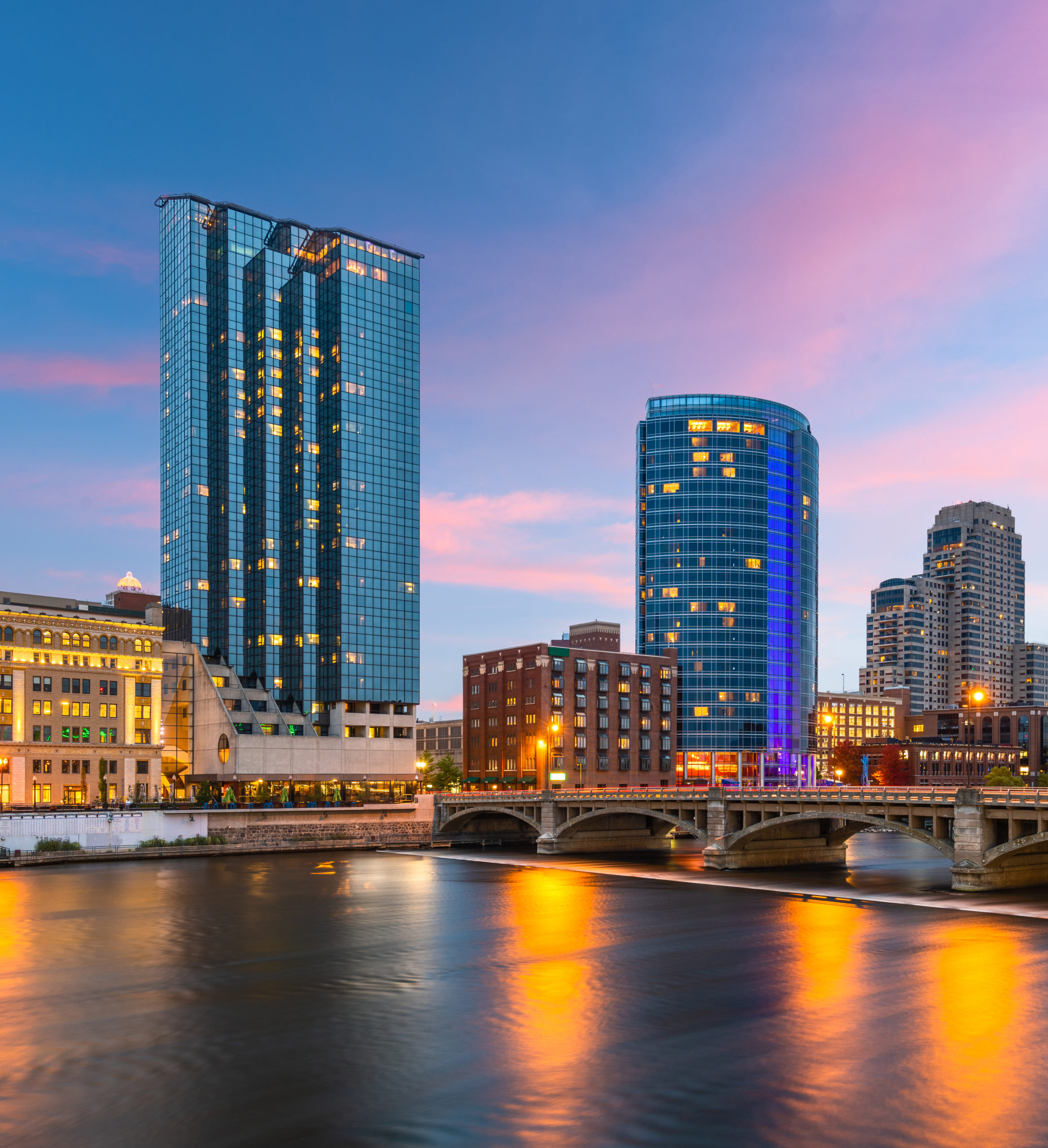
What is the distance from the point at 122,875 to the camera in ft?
336

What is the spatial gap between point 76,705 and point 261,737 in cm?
2847

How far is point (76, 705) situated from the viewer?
160 metres

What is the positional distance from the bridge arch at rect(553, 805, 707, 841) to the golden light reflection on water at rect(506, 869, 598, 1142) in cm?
2761

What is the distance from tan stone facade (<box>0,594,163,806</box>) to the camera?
154250 millimetres

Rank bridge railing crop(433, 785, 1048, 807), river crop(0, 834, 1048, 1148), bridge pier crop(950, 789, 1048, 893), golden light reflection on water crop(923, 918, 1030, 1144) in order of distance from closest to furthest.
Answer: golden light reflection on water crop(923, 918, 1030, 1144) < river crop(0, 834, 1048, 1148) < bridge railing crop(433, 785, 1048, 807) < bridge pier crop(950, 789, 1048, 893)

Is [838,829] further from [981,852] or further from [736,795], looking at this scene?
[981,852]

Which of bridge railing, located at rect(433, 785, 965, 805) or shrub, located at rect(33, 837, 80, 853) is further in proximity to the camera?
shrub, located at rect(33, 837, 80, 853)

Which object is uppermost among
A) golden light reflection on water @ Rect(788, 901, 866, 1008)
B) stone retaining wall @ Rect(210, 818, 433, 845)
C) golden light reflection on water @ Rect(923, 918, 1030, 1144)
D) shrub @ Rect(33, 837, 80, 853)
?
golden light reflection on water @ Rect(923, 918, 1030, 1144)

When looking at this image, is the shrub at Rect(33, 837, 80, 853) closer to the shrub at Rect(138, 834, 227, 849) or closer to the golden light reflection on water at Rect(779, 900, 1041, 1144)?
Result: the shrub at Rect(138, 834, 227, 849)

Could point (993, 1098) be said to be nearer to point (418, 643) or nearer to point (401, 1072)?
point (401, 1072)

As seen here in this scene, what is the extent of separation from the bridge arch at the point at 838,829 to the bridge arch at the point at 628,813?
3990 mm

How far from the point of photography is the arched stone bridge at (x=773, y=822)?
83625 mm

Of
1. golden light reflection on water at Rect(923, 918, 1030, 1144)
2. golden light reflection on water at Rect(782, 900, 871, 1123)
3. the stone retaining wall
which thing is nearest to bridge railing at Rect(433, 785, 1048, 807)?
the stone retaining wall

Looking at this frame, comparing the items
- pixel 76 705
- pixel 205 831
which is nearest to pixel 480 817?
pixel 205 831
